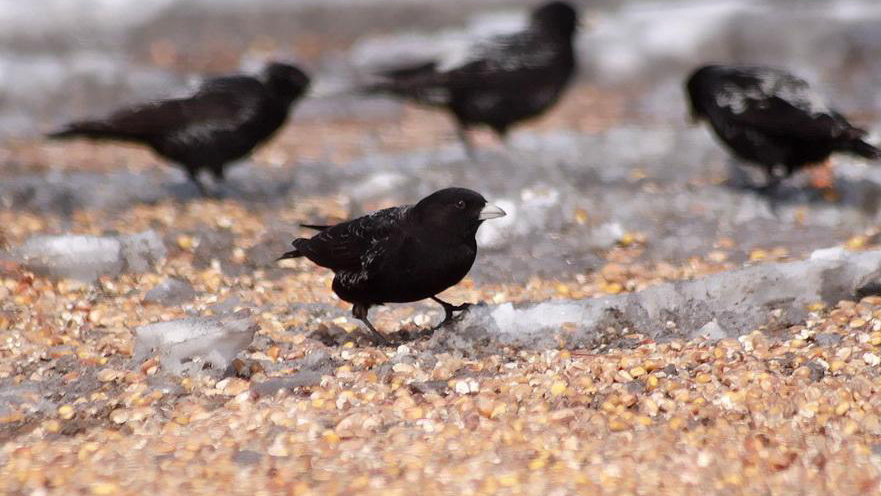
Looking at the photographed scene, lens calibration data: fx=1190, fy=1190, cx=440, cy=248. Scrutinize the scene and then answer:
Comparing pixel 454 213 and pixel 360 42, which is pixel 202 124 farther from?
pixel 360 42

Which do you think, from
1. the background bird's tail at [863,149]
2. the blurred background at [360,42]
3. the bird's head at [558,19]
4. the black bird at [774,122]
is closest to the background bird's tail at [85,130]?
the bird's head at [558,19]

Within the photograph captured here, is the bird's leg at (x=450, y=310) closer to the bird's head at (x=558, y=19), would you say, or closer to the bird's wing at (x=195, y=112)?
the bird's wing at (x=195, y=112)

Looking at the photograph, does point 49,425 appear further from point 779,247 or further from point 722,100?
point 722,100

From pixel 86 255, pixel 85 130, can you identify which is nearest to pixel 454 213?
pixel 86 255

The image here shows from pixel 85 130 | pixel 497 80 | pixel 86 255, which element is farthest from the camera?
pixel 497 80

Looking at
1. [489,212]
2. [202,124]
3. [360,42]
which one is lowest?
[360,42]

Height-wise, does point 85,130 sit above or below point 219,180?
above

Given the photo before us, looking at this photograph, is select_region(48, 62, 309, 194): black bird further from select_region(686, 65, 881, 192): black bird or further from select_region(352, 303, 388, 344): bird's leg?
select_region(352, 303, 388, 344): bird's leg
